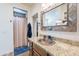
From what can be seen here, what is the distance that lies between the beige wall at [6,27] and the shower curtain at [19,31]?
0.06m

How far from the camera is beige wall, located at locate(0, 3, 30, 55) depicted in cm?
109

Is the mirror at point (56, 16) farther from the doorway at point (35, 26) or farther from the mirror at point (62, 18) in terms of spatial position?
the doorway at point (35, 26)

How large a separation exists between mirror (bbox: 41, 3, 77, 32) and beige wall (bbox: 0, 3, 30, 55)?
0.34 m

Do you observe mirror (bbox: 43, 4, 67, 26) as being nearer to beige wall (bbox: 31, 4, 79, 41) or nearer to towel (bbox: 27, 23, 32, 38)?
beige wall (bbox: 31, 4, 79, 41)

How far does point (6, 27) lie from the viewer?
1.11 meters

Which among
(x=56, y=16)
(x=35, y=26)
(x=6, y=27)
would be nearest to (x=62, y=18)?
(x=56, y=16)

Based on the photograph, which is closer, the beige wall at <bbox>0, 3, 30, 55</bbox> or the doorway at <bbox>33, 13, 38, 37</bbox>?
the beige wall at <bbox>0, 3, 30, 55</bbox>

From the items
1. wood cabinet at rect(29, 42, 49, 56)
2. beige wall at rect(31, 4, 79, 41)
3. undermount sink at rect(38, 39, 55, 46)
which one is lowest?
wood cabinet at rect(29, 42, 49, 56)

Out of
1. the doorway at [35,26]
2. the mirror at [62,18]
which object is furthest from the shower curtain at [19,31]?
the mirror at [62,18]

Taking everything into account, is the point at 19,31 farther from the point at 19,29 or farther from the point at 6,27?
the point at 6,27

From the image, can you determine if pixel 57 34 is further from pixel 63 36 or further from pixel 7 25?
pixel 7 25

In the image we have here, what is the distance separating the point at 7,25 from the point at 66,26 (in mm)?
665

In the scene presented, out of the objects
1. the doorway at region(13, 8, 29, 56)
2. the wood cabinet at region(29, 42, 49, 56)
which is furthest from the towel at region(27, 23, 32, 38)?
the wood cabinet at region(29, 42, 49, 56)

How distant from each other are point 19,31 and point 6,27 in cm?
16
